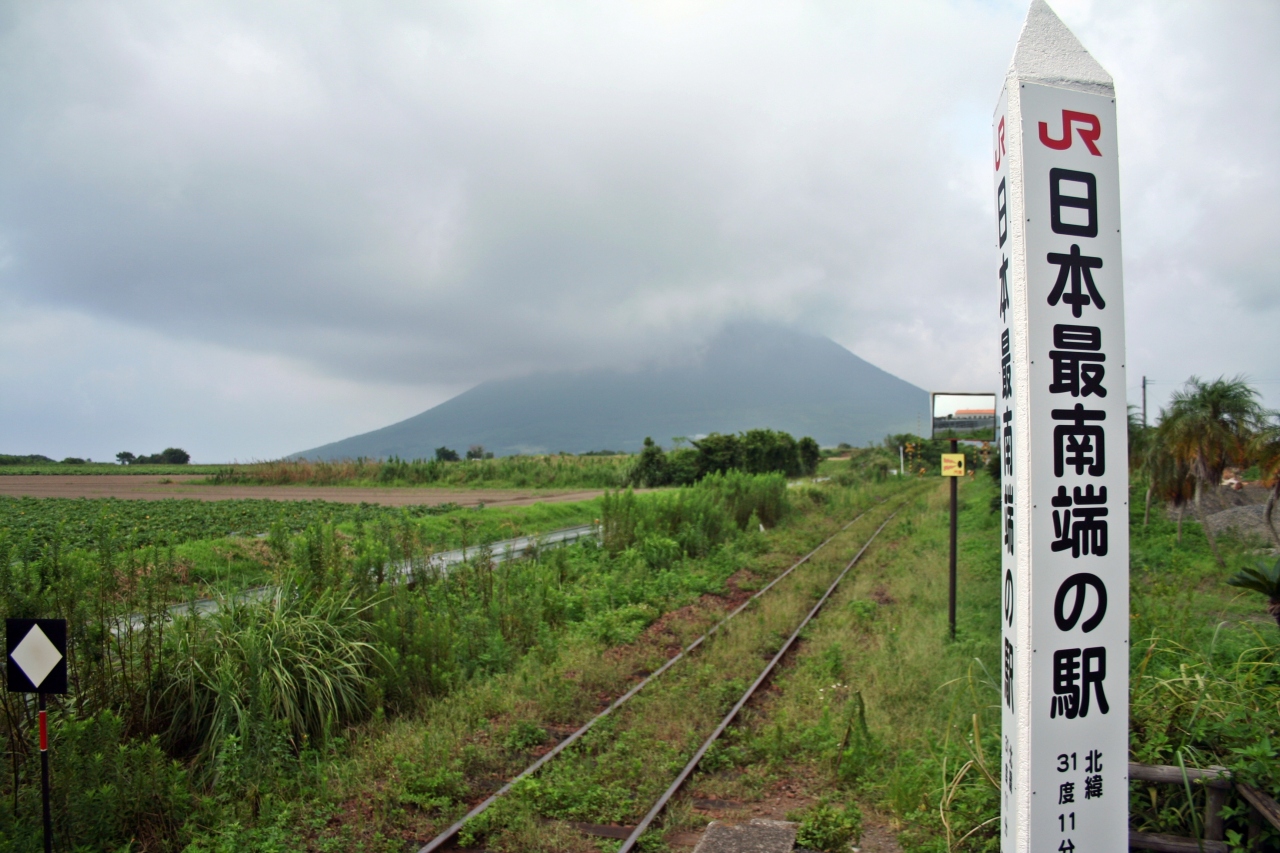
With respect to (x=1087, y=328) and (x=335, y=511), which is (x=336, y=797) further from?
(x=335, y=511)

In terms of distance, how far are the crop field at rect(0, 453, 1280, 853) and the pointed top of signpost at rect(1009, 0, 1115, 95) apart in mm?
3058

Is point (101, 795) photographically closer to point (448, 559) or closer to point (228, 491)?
point (448, 559)

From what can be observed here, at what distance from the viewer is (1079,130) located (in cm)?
309

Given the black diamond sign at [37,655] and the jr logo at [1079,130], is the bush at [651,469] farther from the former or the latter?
the jr logo at [1079,130]

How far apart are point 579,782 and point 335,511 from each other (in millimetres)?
16897

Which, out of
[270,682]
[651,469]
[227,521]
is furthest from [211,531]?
[651,469]

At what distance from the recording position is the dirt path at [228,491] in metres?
19.9

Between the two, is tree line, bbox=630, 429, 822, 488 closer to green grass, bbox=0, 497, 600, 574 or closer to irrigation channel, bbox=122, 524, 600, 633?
green grass, bbox=0, 497, 600, 574

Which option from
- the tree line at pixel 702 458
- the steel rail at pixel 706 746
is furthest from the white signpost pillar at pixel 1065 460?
the tree line at pixel 702 458

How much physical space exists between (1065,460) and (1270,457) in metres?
8.20

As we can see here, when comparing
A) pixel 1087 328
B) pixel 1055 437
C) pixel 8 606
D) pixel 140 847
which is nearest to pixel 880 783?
pixel 1055 437

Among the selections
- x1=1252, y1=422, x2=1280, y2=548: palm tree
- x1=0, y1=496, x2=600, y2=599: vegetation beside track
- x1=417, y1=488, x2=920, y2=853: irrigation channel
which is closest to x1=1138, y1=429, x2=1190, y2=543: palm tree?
Result: x1=1252, y1=422, x2=1280, y2=548: palm tree

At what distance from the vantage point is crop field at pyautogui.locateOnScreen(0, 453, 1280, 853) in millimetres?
4215

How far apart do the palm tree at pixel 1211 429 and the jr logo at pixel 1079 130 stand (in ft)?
33.2
